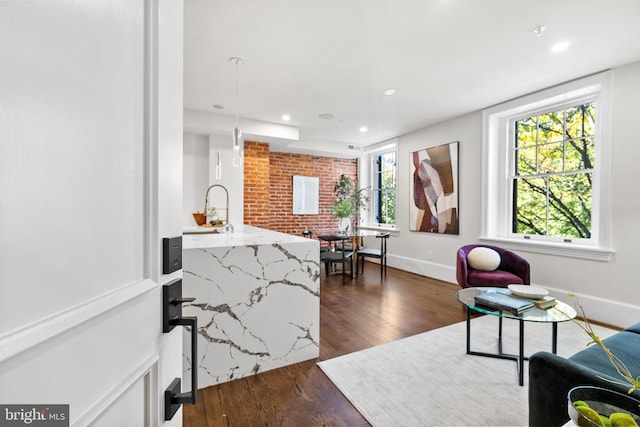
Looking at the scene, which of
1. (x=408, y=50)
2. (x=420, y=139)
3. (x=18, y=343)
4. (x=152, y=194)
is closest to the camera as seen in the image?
(x=18, y=343)

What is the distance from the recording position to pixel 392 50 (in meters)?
2.65

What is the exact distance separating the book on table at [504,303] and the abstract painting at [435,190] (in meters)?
2.54

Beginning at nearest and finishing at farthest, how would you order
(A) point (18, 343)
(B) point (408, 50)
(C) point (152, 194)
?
(A) point (18, 343) → (C) point (152, 194) → (B) point (408, 50)

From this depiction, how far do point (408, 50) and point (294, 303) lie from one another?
7.98 feet

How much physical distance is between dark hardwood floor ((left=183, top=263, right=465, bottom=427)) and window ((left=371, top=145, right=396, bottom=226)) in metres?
1.85

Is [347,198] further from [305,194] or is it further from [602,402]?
[602,402]

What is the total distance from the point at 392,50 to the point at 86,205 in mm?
2850

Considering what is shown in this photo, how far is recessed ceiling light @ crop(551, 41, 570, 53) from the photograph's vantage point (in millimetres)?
2502

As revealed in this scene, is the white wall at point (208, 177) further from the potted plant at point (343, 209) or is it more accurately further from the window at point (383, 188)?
the window at point (383, 188)

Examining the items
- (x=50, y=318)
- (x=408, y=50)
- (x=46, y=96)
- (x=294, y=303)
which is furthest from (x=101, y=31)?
(x=408, y=50)

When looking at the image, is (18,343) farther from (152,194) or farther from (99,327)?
(152,194)

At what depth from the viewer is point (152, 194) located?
60cm

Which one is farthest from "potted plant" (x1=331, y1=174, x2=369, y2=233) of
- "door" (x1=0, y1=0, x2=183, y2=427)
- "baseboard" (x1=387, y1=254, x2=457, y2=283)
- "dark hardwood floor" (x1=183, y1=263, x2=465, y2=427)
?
"door" (x1=0, y1=0, x2=183, y2=427)

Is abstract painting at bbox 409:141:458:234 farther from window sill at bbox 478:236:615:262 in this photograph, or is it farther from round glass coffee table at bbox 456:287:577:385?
round glass coffee table at bbox 456:287:577:385
